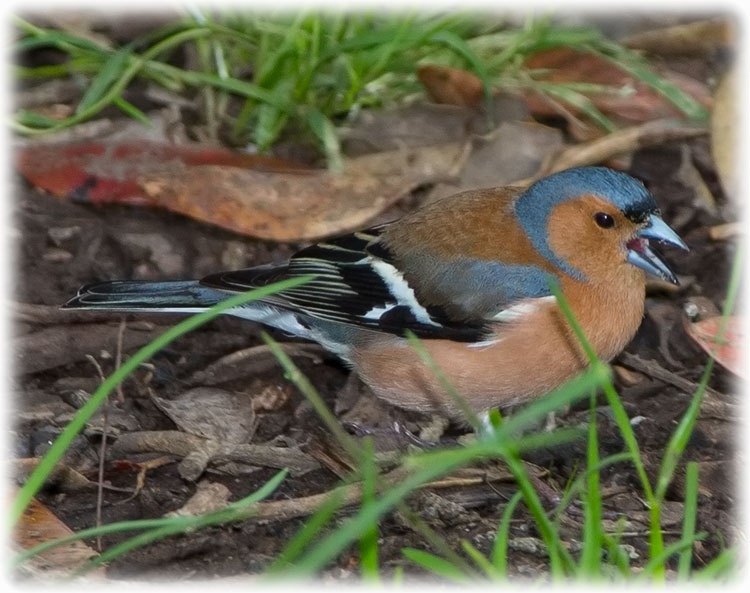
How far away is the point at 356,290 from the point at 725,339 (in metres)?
1.66

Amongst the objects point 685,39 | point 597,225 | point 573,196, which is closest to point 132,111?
point 573,196

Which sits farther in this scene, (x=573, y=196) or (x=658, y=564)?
(x=573, y=196)

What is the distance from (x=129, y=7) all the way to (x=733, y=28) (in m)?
3.74

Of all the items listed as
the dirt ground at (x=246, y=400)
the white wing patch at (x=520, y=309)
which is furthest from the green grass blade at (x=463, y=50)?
the white wing patch at (x=520, y=309)

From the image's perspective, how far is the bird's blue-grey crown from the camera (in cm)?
469

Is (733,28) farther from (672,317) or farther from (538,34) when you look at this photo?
(672,317)

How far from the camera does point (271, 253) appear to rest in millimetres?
5801

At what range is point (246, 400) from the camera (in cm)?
485

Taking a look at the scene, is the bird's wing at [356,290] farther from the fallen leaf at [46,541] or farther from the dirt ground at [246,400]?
the fallen leaf at [46,541]

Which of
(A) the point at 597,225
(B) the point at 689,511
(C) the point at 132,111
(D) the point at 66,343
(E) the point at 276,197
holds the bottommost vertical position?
(D) the point at 66,343

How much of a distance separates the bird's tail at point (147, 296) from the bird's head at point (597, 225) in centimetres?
141

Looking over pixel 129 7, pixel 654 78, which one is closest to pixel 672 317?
pixel 654 78

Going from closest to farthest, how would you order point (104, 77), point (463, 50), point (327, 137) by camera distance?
point (463, 50)
point (327, 137)
point (104, 77)

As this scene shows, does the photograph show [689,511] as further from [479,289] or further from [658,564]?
[479,289]
